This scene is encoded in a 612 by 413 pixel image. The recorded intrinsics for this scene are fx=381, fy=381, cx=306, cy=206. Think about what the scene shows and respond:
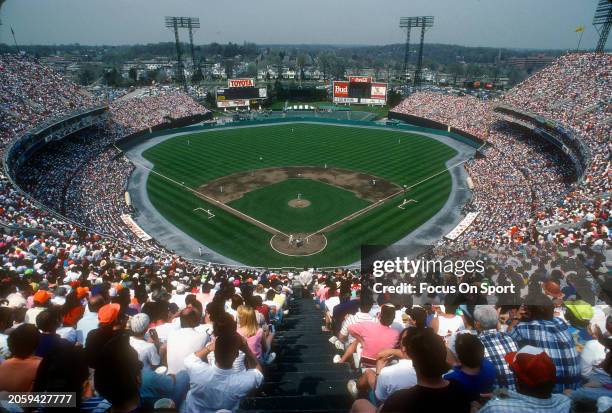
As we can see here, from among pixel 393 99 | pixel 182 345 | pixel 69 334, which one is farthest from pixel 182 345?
pixel 393 99

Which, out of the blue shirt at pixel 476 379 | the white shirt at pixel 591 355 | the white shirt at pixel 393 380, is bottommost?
the white shirt at pixel 591 355

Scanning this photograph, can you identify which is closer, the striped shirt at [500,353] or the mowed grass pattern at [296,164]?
the striped shirt at [500,353]

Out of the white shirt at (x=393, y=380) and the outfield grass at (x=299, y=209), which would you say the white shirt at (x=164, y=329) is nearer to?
the white shirt at (x=393, y=380)

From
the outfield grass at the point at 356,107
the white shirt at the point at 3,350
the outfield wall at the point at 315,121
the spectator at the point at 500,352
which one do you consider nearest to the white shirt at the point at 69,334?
the white shirt at the point at 3,350

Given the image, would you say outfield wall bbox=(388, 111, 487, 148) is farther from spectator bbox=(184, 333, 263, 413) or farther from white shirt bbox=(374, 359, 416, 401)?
spectator bbox=(184, 333, 263, 413)

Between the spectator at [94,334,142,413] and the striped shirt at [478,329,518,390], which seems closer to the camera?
the spectator at [94,334,142,413]

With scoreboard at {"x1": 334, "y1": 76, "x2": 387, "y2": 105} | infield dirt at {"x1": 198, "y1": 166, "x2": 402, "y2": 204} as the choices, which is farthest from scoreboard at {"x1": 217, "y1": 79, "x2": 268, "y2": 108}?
infield dirt at {"x1": 198, "y1": 166, "x2": 402, "y2": 204}

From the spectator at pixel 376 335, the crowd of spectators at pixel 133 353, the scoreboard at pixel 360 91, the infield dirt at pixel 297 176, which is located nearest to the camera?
Answer: the crowd of spectators at pixel 133 353

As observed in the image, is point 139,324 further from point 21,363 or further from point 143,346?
point 21,363
